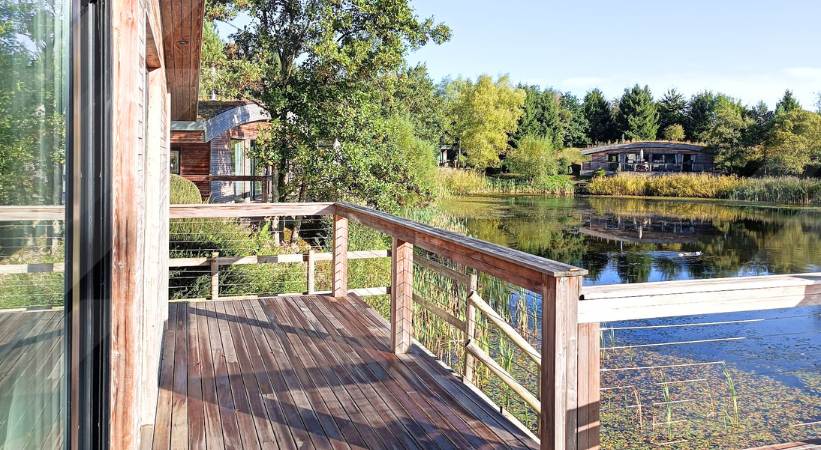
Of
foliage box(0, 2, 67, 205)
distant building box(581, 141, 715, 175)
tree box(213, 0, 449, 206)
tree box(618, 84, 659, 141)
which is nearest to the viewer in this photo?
foliage box(0, 2, 67, 205)

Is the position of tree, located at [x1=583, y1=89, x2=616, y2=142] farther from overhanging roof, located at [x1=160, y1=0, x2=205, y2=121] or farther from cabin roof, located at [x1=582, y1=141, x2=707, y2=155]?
overhanging roof, located at [x1=160, y1=0, x2=205, y2=121]

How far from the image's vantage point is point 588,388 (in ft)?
6.49

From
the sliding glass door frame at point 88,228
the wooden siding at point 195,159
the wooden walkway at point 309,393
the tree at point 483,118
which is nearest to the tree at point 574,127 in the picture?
the tree at point 483,118

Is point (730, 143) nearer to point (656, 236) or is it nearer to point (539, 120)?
point (539, 120)

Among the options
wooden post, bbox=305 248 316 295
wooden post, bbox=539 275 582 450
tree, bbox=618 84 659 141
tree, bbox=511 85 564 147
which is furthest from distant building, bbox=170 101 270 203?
tree, bbox=618 84 659 141

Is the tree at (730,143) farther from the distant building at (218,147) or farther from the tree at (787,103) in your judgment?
the distant building at (218,147)

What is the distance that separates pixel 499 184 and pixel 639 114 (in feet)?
50.4

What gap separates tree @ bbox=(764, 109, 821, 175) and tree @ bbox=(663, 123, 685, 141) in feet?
38.9

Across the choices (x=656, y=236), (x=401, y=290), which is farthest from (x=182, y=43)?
(x=656, y=236)

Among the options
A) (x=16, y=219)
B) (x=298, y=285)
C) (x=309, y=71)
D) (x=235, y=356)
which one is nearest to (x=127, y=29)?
(x=16, y=219)

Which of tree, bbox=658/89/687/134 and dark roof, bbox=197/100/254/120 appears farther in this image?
tree, bbox=658/89/687/134

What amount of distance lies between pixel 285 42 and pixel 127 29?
33.3 ft

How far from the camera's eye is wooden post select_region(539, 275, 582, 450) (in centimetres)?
194

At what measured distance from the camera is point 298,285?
24.6ft
